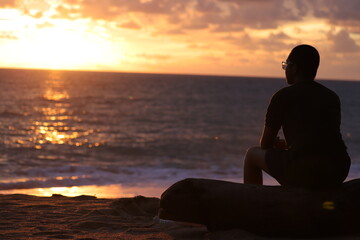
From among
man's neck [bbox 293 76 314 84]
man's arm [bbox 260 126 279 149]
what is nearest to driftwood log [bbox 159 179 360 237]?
man's arm [bbox 260 126 279 149]

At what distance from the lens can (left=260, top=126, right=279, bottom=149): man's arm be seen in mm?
4480

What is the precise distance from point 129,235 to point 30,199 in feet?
8.66

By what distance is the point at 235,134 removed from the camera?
27938 millimetres

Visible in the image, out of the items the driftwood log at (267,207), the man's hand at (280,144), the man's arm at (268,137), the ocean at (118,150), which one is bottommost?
the ocean at (118,150)

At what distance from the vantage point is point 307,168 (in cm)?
428

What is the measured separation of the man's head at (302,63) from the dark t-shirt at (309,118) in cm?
12

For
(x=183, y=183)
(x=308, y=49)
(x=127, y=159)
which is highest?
(x=308, y=49)

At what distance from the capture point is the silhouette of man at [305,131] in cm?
425

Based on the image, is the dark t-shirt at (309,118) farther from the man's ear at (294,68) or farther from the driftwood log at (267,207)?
the driftwood log at (267,207)

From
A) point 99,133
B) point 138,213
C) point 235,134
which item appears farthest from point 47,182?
point 235,134

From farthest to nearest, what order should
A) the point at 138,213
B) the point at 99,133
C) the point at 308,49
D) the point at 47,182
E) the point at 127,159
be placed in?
the point at 99,133 < the point at 127,159 < the point at 47,182 < the point at 138,213 < the point at 308,49

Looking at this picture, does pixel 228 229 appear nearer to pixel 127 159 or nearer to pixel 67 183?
pixel 67 183

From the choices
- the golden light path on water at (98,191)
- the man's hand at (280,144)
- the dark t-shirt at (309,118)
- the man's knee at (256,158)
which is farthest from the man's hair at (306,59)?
the golden light path on water at (98,191)

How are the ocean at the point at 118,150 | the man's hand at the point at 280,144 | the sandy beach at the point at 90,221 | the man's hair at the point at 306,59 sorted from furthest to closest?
the ocean at the point at 118,150, the man's hand at the point at 280,144, the sandy beach at the point at 90,221, the man's hair at the point at 306,59
